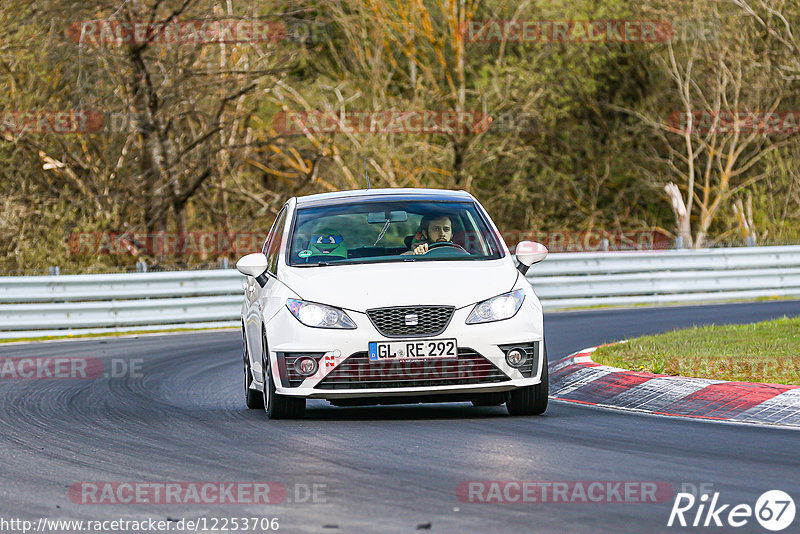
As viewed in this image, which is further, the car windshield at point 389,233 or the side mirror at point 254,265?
the side mirror at point 254,265

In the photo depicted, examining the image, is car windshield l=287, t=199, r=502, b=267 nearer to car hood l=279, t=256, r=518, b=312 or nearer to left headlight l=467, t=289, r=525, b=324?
car hood l=279, t=256, r=518, b=312

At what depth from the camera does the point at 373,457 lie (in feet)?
25.7

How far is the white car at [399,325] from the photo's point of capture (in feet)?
30.3

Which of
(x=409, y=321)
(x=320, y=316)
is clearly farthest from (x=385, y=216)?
(x=409, y=321)

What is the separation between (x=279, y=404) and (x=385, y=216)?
173 cm

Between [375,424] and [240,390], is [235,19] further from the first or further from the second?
[375,424]

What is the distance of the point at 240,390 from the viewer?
1261 cm

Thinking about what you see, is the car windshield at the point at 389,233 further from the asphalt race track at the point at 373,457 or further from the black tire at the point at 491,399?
the asphalt race track at the point at 373,457

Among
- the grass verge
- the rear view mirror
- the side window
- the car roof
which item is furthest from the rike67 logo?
the car roof

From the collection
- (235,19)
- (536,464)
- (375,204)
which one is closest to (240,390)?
(375,204)

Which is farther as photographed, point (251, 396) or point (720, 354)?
point (720, 354)

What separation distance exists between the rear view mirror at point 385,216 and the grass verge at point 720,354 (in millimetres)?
2317

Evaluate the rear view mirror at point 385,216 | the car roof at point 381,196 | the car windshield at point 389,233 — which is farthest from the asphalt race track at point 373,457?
the car roof at point 381,196

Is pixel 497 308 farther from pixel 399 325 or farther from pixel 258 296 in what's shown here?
pixel 258 296
